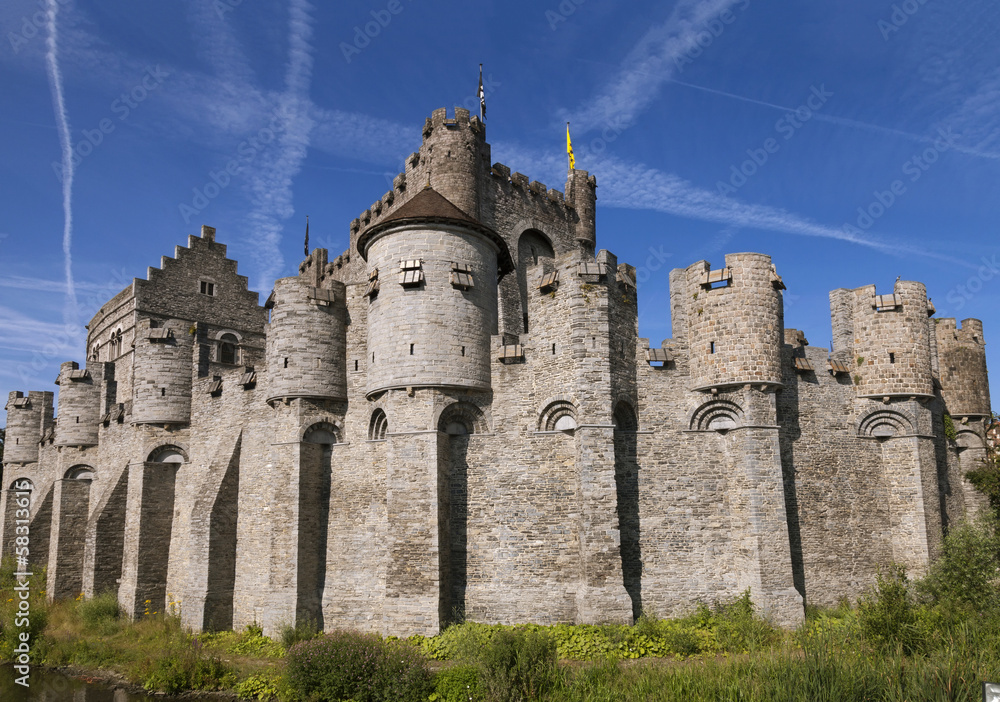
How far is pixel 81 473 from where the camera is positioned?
3403cm

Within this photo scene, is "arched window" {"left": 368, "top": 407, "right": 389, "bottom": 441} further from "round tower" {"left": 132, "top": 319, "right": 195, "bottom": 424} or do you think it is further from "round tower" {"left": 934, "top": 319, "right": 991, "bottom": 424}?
"round tower" {"left": 934, "top": 319, "right": 991, "bottom": 424}

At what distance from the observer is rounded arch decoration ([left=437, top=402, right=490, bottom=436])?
20.0m

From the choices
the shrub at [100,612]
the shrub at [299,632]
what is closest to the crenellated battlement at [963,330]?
the shrub at [299,632]

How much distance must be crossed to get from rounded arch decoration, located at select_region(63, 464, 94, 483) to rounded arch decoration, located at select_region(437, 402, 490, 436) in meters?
22.6

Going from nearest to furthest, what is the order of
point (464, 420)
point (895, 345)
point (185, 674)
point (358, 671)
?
point (358, 671) < point (185, 674) < point (464, 420) < point (895, 345)

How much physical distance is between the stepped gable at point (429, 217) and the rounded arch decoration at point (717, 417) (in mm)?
7528

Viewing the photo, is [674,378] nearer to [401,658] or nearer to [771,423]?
[771,423]

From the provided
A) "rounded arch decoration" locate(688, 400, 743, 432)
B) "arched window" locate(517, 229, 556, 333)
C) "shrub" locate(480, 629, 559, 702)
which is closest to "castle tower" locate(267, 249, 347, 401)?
"arched window" locate(517, 229, 556, 333)

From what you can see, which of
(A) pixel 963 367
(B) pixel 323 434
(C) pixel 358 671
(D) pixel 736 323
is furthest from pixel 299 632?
(A) pixel 963 367

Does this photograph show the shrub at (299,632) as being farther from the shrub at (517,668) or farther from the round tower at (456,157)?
the round tower at (456,157)

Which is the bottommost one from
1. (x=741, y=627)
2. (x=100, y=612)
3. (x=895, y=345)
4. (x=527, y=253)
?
(x=100, y=612)

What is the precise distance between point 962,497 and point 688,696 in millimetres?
15453

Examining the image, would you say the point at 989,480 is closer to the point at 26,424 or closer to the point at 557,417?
the point at 557,417

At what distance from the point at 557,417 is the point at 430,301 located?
4697 millimetres
